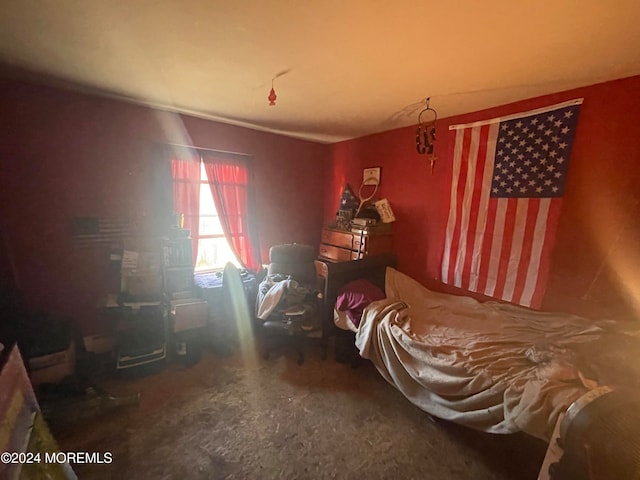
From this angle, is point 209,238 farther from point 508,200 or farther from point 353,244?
point 508,200

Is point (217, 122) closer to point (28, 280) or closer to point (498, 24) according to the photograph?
point (28, 280)

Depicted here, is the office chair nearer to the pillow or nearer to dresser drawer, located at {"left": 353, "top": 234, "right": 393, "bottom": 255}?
the pillow

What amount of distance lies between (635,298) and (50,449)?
350 cm

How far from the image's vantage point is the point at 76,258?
2.34 metres

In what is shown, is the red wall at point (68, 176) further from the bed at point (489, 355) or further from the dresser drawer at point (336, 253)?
the bed at point (489, 355)

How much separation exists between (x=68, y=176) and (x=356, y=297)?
9.01 ft

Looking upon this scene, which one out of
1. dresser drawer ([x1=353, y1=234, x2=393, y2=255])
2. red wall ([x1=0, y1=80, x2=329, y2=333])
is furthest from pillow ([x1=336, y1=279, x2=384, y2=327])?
red wall ([x1=0, y1=80, x2=329, y2=333])

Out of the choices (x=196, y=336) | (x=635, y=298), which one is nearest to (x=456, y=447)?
(x=635, y=298)

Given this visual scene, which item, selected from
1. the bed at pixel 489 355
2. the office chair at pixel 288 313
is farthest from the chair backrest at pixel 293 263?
the bed at pixel 489 355

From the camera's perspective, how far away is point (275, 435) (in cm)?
171

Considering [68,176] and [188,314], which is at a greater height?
[68,176]

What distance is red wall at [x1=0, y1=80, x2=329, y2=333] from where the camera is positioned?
2.09 metres

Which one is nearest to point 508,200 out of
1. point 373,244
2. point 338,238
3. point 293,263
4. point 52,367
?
point 373,244

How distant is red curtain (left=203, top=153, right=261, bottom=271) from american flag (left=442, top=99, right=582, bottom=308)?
2.27 m
